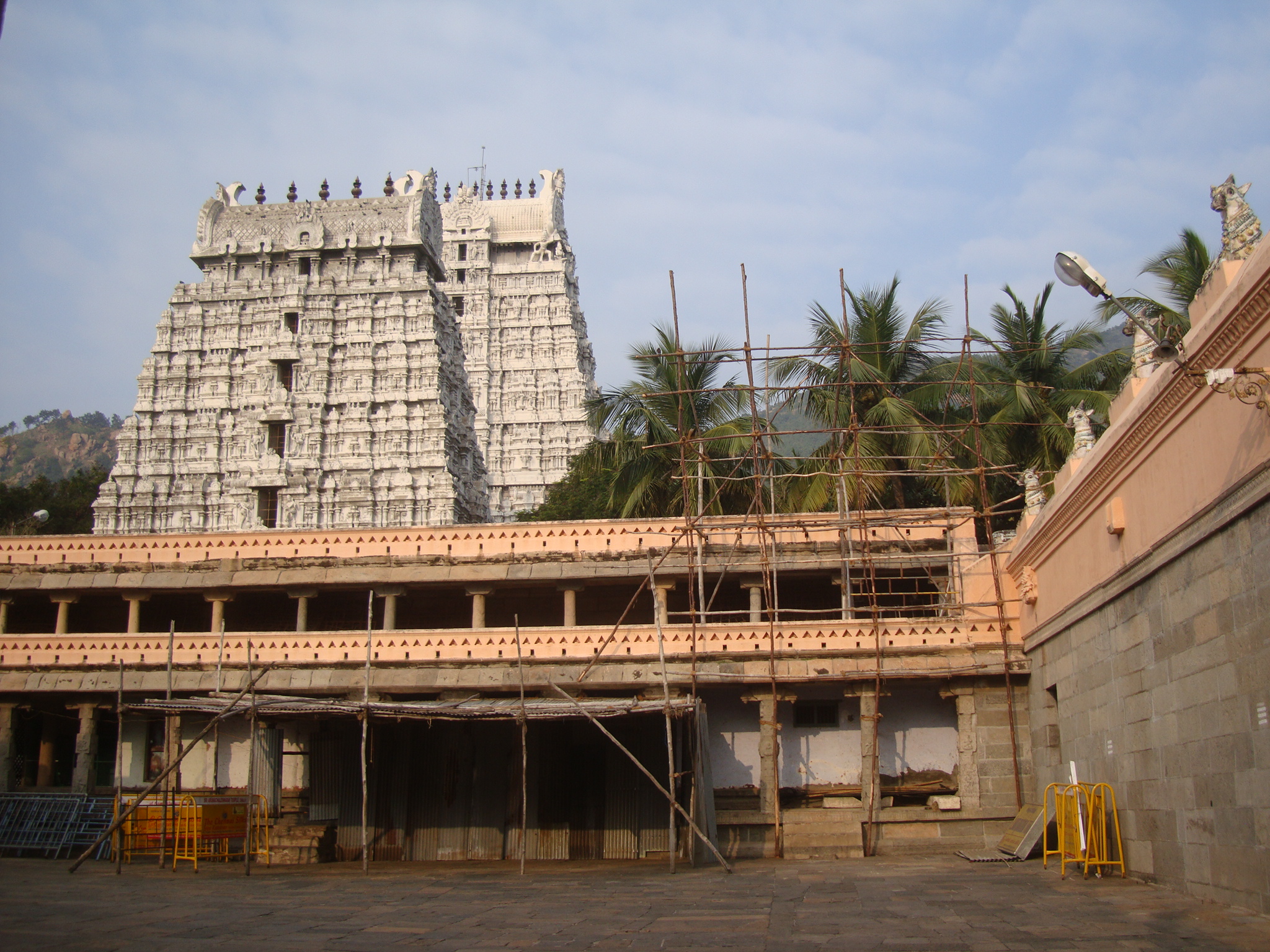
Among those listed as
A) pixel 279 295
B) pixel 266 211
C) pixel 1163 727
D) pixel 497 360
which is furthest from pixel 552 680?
pixel 497 360

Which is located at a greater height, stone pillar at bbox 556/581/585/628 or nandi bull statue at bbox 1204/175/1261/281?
nandi bull statue at bbox 1204/175/1261/281

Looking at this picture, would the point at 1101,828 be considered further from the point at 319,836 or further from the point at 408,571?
the point at 408,571

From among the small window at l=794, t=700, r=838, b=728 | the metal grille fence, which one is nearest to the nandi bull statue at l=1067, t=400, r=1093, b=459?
the small window at l=794, t=700, r=838, b=728

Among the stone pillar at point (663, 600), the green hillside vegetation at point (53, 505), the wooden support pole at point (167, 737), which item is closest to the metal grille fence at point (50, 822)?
the wooden support pole at point (167, 737)

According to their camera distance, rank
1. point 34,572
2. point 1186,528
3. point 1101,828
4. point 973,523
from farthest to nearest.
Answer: point 34,572
point 973,523
point 1101,828
point 1186,528

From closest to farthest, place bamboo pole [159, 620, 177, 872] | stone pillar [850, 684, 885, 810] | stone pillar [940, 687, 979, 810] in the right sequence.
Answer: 1. bamboo pole [159, 620, 177, 872]
2. stone pillar [940, 687, 979, 810]
3. stone pillar [850, 684, 885, 810]

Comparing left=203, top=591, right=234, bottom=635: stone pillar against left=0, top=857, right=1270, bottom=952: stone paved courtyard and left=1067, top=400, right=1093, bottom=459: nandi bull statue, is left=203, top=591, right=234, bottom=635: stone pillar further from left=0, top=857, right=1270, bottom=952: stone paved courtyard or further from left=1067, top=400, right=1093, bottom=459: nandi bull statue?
left=1067, top=400, right=1093, bottom=459: nandi bull statue

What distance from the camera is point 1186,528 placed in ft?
36.9

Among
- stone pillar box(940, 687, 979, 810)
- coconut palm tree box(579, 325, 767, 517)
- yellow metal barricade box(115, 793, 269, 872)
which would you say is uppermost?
coconut palm tree box(579, 325, 767, 517)

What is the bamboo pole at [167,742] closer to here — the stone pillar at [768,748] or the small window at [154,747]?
the small window at [154,747]

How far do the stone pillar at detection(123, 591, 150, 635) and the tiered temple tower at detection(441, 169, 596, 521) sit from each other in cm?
3652

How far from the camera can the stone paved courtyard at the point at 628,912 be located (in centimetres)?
964

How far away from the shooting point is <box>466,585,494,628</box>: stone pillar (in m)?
23.8

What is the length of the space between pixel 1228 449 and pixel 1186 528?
1319mm
